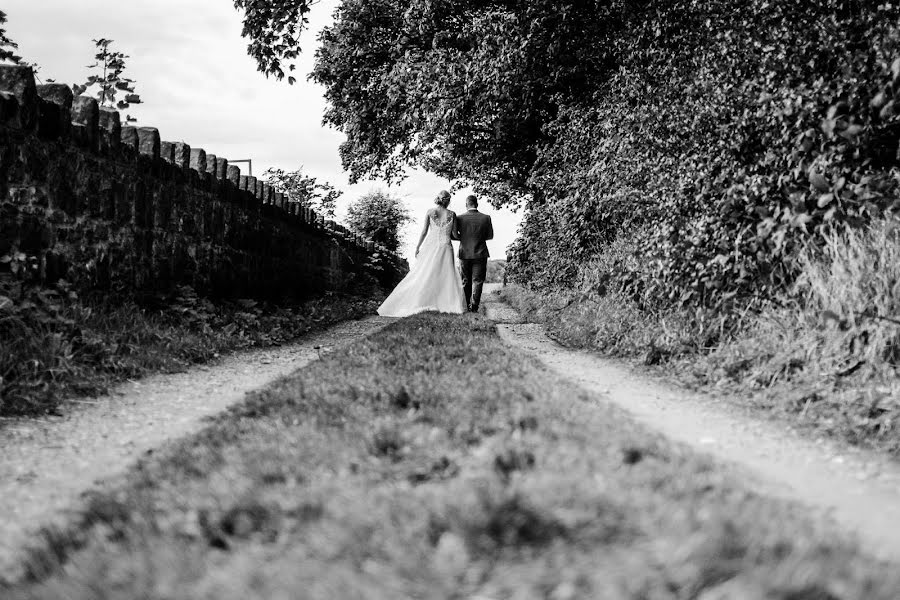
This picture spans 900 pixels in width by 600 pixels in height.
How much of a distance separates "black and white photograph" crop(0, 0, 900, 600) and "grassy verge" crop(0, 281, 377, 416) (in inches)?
1.2

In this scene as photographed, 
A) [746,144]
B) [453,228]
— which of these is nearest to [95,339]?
[746,144]

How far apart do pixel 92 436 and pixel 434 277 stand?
8.96 meters

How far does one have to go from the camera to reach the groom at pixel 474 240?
12188 millimetres

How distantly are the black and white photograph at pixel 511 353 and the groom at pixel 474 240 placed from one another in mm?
46

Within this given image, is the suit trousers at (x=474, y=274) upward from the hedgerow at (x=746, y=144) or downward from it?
downward

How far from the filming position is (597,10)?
10078 mm

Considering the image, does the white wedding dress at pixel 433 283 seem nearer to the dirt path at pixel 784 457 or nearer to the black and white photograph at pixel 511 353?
the black and white photograph at pixel 511 353

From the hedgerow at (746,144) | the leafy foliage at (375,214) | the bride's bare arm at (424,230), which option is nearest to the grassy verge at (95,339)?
the hedgerow at (746,144)

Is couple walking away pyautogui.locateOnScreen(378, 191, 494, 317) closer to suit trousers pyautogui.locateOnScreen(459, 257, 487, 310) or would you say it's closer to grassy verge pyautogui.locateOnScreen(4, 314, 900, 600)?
suit trousers pyautogui.locateOnScreen(459, 257, 487, 310)

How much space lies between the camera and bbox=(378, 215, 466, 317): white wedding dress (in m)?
12.3

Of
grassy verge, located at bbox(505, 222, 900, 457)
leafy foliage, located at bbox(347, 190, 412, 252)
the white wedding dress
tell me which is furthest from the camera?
leafy foliage, located at bbox(347, 190, 412, 252)

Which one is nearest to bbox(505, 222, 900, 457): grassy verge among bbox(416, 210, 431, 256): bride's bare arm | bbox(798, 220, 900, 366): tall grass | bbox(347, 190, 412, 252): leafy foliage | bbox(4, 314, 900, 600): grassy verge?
bbox(798, 220, 900, 366): tall grass

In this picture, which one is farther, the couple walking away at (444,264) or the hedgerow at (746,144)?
the couple walking away at (444,264)

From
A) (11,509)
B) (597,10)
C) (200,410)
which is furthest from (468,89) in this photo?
(11,509)
